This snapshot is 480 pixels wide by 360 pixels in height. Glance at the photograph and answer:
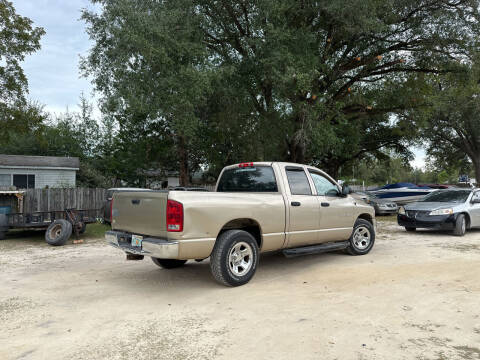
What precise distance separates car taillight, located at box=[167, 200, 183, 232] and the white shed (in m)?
18.8

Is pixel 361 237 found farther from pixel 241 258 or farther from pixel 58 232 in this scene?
pixel 58 232

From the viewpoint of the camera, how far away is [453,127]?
107ft

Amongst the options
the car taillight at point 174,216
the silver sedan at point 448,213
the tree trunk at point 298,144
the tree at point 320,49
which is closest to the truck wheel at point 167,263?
the car taillight at point 174,216

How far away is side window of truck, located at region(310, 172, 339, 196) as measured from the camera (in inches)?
300

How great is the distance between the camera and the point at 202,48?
1491 cm

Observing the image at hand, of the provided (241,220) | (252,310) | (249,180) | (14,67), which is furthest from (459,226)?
(14,67)

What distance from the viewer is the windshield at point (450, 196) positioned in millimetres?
12297

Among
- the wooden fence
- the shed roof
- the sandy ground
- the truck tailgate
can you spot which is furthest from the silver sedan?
the shed roof

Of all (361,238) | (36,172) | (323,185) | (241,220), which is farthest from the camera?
(36,172)

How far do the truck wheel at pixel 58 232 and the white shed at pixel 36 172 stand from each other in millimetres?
11491

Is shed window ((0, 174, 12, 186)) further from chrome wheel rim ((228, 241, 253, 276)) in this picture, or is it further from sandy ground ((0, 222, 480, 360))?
chrome wheel rim ((228, 241, 253, 276))

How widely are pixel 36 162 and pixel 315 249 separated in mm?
21193

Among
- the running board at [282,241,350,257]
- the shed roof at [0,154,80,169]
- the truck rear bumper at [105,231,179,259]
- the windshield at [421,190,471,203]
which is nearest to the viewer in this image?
the truck rear bumper at [105,231,179,259]

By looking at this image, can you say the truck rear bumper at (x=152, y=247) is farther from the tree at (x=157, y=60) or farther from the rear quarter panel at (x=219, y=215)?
the tree at (x=157, y=60)
